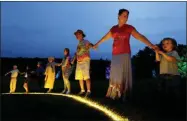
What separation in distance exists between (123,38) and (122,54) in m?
0.42

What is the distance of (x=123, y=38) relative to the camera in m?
11.3

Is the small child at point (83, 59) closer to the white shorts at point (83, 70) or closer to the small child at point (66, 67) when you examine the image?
the white shorts at point (83, 70)

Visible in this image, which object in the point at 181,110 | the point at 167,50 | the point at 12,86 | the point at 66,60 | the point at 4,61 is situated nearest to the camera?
the point at 181,110

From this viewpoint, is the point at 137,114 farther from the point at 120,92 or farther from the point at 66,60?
the point at 66,60

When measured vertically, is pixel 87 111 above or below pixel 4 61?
below

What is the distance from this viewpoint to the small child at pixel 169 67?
982cm

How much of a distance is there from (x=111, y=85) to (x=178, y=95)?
219cm

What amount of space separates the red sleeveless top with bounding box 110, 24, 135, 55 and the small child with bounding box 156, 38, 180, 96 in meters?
1.28

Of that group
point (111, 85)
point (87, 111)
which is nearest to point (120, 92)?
point (111, 85)

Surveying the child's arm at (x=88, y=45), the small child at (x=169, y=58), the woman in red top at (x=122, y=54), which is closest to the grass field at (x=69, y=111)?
the woman in red top at (x=122, y=54)

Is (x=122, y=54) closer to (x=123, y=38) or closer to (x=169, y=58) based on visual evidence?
(x=123, y=38)

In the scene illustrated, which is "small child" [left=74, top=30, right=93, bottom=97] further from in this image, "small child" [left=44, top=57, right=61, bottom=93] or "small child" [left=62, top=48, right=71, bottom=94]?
"small child" [left=44, top=57, right=61, bottom=93]

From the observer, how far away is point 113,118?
8.66 meters

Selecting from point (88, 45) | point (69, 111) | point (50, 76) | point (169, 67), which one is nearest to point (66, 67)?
point (50, 76)
